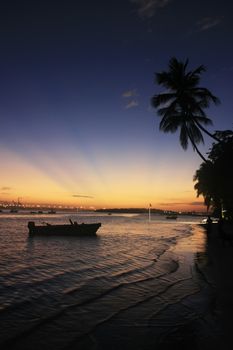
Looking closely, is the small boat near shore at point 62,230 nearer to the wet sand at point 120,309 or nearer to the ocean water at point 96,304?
the ocean water at point 96,304

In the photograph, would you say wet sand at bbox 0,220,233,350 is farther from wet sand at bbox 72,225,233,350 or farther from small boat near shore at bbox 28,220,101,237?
small boat near shore at bbox 28,220,101,237

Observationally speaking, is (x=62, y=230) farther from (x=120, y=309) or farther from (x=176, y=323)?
(x=176, y=323)

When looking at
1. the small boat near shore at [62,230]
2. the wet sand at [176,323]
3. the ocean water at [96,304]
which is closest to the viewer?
the wet sand at [176,323]

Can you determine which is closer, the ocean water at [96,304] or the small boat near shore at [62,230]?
the ocean water at [96,304]

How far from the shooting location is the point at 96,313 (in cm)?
980

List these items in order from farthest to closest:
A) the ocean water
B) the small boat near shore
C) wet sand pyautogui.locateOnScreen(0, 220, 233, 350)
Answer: the small boat near shore → the ocean water → wet sand pyautogui.locateOnScreen(0, 220, 233, 350)

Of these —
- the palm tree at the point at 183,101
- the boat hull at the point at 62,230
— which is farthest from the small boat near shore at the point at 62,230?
the palm tree at the point at 183,101

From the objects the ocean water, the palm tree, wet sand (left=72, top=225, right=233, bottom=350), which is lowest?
the ocean water

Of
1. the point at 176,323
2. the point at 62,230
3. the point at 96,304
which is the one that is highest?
the point at 62,230

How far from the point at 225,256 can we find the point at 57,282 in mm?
12772

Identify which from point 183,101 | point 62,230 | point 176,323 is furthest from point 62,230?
point 176,323

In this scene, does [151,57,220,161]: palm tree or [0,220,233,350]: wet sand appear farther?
[151,57,220,161]: palm tree

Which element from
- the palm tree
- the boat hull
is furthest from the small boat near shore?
the palm tree

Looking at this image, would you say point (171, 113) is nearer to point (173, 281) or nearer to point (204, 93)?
point (204, 93)
